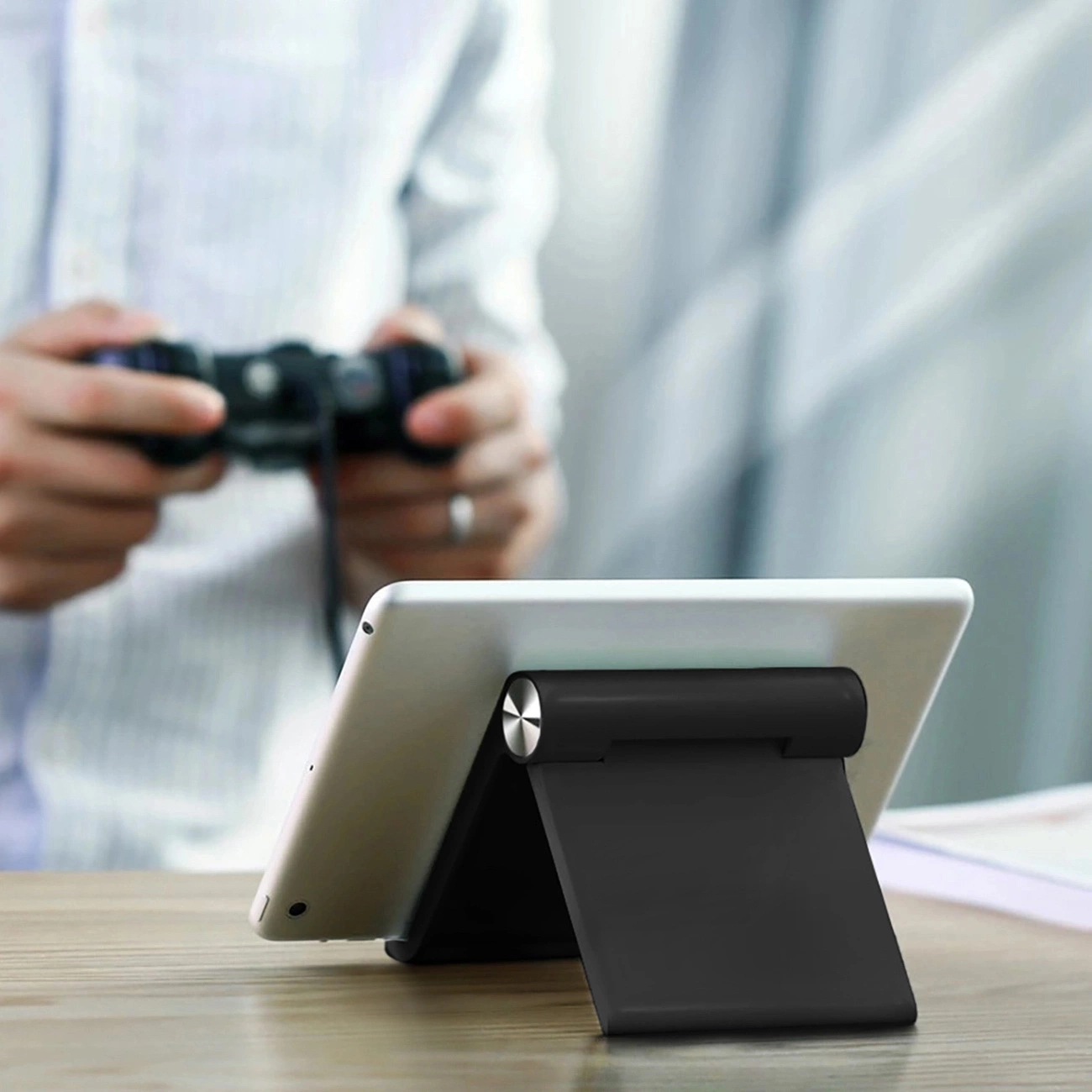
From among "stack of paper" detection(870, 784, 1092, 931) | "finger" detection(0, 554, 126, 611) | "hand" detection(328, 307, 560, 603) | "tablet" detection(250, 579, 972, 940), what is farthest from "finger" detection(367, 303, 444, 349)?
"tablet" detection(250, 579, 972, 940)

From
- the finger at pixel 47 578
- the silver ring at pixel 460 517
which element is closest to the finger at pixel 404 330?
the silver ring at pixel 460 517

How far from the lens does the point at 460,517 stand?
3.35ft

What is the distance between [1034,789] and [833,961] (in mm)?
1430

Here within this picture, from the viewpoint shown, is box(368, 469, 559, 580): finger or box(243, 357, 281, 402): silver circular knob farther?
box(368, 469, 559, 580): finger

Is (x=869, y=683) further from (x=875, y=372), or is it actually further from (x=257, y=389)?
(x=875, y=372)

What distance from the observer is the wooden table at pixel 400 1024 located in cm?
31

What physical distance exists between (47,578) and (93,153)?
11.3 inches

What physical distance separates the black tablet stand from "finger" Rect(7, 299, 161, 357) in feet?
1.89

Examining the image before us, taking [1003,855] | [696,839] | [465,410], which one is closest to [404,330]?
[465,410]

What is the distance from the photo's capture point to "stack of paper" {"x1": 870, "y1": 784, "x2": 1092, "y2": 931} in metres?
0.52

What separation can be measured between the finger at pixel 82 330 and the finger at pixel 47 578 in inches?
5.2

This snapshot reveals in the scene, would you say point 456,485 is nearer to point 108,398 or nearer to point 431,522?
point 431,522

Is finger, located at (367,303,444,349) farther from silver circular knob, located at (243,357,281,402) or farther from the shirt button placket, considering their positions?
the shirt button placket

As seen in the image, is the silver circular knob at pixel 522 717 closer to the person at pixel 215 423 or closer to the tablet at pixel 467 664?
the tablet at pixel 467 664
